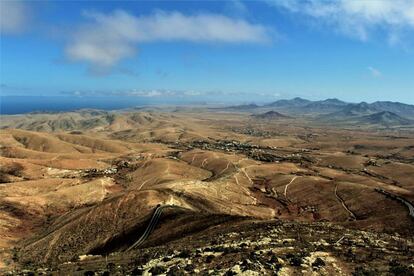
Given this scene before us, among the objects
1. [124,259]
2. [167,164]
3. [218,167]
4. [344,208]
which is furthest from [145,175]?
[124,259]

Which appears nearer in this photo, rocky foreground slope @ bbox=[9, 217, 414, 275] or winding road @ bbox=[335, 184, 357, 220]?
rocky foreground slope @ bbox=[9, 217, 414, 275]

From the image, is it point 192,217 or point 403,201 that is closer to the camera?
point 192,217

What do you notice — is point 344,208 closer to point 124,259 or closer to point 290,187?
point 290,187

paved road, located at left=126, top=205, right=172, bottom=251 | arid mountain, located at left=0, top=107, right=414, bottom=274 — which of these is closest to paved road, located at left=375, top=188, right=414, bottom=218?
arid mountain, located at left=0, top=107, right=414, bottom=274

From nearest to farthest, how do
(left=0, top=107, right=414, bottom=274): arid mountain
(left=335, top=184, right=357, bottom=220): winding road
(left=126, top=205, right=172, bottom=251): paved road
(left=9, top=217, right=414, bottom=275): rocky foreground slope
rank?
(left=9, top=217, right=414, bottom=275): rocky foreground slope → (left=0, top=107, right=414, bottom=274): arid mountain → (left=126, top=205, right=172, bottom=251): paved road → (left=335, top=184, right=357, bottom=220): winding road

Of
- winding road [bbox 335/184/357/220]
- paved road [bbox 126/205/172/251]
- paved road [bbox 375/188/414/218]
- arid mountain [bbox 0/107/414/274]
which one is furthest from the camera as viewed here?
winding road [bbox 335/184/357/220]

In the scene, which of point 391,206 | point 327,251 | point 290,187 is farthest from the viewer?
point 290,187

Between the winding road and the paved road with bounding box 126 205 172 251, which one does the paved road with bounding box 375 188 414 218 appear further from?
the paved road with bounding box 126 205 172 251

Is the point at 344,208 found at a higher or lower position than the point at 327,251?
lower

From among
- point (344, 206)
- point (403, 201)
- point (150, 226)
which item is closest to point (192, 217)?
point (150, 226)

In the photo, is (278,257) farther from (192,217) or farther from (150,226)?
(150,226)

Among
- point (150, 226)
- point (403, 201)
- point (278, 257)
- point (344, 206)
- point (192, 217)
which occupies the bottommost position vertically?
point (344, 206)
